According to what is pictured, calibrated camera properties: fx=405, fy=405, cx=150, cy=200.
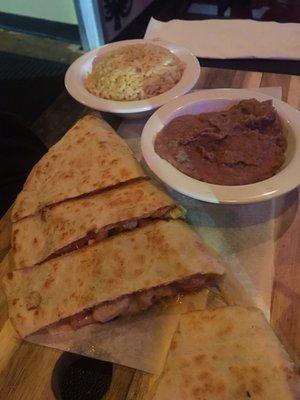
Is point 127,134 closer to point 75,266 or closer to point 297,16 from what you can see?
point 75,266

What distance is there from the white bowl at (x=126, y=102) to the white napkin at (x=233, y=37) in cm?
38

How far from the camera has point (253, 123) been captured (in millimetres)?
1593

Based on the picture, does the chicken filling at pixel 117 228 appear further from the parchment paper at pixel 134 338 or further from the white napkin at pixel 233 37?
the white napkin at pixel 233 37

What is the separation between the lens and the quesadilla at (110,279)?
135cm

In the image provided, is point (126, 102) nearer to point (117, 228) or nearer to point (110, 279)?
point (117, 228)

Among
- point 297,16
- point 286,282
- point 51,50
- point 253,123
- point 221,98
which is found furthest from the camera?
point 51,50

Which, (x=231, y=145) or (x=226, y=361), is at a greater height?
(x=231, y=145)

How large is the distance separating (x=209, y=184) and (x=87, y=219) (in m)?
0.47

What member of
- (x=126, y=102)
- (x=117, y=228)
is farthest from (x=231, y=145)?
(x=126, y=102)

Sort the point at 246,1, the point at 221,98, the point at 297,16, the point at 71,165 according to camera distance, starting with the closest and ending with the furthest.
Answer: the point at 71,165, the point at 221,98, the point at 297,16, the point at 246,1

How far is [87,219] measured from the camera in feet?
4.99

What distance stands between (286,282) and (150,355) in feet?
1.76

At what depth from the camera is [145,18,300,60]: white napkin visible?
2480 millimetres

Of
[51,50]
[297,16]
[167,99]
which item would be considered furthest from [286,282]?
[51,50]
